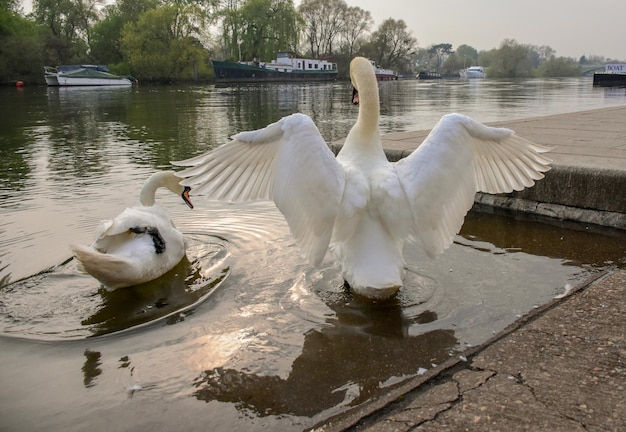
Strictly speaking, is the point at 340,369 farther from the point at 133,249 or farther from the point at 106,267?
the point at 133,249

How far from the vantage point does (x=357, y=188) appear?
3.44 m

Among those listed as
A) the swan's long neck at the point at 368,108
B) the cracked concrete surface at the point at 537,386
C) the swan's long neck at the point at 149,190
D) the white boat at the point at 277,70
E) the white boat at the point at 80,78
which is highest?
the white boat at the point at 277,70

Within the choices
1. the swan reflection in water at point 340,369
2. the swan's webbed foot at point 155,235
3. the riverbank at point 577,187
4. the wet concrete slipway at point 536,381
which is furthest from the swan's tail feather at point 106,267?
the riverbank at point 577,187

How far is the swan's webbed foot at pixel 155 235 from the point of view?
429 cm

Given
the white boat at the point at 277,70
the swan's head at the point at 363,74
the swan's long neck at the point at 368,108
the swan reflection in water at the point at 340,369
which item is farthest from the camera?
the white boat at the point at 277,70

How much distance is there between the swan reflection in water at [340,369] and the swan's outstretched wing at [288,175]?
57cm

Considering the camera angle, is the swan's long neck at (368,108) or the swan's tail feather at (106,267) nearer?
the swan's tail feather at (106,267)

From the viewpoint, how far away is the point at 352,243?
3.59 metres

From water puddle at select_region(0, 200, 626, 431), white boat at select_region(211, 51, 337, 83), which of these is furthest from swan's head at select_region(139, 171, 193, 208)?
white boat at select_region(211, 51, 337, 83)

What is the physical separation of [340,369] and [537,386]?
992mm

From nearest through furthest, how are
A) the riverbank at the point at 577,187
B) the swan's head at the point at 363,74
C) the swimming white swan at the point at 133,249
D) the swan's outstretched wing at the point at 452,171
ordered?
the swan's outstretched wing at the point at 452,171 < the swimming white swan at the point at 133,249 < the swan's head at the point at 363,74 < the riverbank at the point at 577,187

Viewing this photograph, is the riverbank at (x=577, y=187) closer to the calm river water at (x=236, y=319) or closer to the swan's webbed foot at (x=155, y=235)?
the calm river water at (x=236, y=319)

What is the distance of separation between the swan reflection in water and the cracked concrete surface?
334 millimetres

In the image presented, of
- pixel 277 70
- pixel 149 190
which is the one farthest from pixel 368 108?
pixel 277 70
